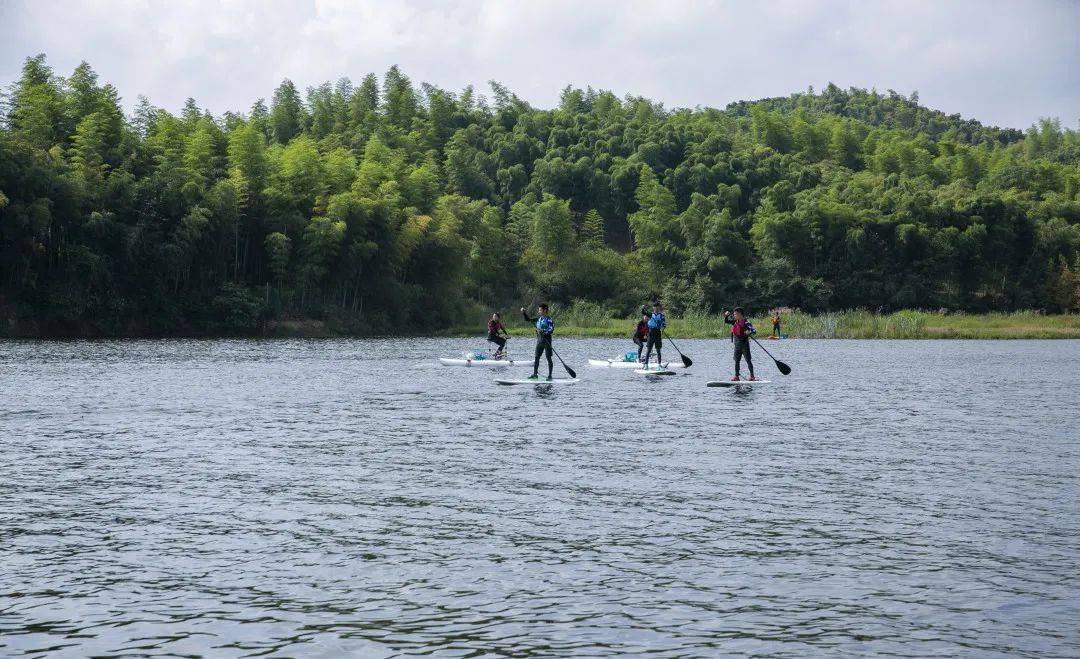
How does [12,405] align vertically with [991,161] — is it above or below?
below

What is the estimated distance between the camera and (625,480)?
1562cm

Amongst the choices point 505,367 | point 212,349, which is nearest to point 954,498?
point 505,367

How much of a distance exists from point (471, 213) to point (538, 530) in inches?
3626

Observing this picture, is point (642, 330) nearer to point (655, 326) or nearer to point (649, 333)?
point (649, 333)

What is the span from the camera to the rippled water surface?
8719 millimetres

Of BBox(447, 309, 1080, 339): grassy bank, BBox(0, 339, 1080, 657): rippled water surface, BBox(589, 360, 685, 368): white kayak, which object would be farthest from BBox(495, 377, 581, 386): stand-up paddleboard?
BBox(447, 309, 1080, 339): grassy bank

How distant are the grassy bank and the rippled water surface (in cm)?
5323

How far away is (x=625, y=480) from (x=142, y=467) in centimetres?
715

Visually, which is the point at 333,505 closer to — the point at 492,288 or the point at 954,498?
the point at 954,498

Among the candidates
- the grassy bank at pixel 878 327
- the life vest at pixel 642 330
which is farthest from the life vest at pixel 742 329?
the grassy bank at pixel 878 327

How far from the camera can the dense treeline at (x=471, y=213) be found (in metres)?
73.2

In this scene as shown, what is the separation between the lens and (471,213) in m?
103

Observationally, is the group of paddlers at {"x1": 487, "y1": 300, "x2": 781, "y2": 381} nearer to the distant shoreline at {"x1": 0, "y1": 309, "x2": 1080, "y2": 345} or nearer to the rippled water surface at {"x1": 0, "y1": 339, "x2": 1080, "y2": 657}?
the rippled water surface at {"x1": 0, "y1": 339, "x2": 1080, "y2": 657}

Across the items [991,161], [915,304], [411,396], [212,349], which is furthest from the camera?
[991,161]
